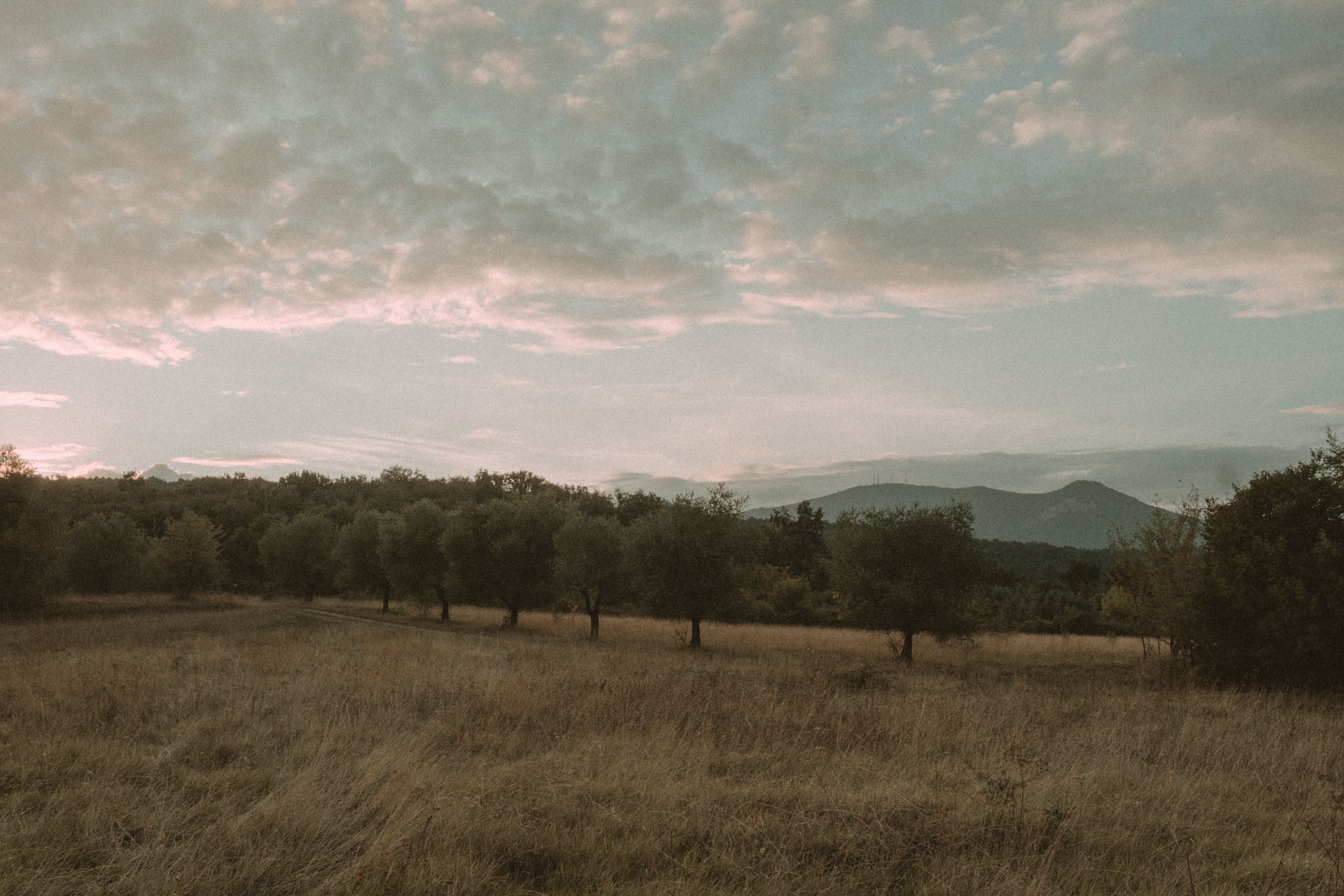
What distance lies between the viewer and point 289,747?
873 centimetres

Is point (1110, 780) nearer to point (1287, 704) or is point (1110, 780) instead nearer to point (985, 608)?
point (1287, 704)

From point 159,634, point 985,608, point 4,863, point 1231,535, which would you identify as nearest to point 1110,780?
point 4,863

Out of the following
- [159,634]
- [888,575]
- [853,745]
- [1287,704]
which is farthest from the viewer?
[888,575]

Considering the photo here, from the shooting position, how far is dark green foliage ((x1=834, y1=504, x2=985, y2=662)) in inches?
1267

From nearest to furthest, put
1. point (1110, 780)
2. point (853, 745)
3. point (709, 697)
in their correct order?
point (1110, 780) < point (853, 745) < point (709, 697)

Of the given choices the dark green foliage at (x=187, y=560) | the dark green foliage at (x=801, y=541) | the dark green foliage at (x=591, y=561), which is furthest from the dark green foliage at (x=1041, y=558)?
the dark green foliage at (x=187, y=560)

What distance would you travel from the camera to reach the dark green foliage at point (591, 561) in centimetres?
4178

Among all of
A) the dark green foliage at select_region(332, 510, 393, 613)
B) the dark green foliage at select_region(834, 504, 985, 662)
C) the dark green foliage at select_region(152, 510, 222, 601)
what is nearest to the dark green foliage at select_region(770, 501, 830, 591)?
the dark green foliage at select_region(332, 510, 393, 613)

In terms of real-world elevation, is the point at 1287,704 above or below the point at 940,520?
below

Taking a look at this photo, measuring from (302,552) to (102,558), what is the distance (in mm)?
17775

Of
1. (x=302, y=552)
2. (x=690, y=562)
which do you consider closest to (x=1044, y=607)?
(x=690, y=562)

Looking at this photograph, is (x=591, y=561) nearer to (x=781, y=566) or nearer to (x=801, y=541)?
(x=781, y=566)

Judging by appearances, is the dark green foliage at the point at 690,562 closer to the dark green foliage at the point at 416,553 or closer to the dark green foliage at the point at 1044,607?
the dark green foliage at the point at 416,553

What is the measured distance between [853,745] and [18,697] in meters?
13.2
